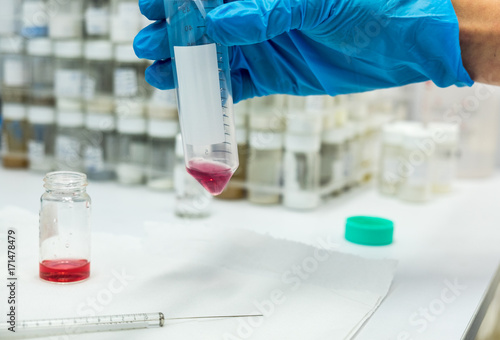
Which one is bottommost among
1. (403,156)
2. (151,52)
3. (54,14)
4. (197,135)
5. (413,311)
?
(413,311)

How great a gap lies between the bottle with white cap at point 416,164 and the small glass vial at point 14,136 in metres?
1.07

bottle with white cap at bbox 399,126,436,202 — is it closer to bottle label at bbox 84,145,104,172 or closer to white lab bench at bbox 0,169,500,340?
white lab bench at bbox 0,169,500,340

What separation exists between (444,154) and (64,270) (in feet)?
3.56

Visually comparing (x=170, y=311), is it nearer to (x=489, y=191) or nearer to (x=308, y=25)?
(x=308, y=25)

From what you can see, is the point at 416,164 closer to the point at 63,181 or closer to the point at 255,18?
the point at 255,18

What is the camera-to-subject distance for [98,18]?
5.18 feet

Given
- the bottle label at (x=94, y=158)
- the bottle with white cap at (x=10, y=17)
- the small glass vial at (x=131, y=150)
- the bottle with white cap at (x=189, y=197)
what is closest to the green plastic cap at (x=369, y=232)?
the bottle with white cap at (x=189, y=197)

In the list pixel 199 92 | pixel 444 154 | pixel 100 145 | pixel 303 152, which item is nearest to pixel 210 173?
pixel 199 92

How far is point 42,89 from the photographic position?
1.70 metres

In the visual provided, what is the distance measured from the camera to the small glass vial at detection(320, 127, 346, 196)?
1.51 m

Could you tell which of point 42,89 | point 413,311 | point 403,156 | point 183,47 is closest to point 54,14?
point 42,89

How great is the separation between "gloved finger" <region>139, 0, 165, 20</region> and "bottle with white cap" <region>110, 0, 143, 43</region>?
1.64ft

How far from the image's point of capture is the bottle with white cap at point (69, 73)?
1615 millimetres

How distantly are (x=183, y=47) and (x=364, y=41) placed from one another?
1.12ft
